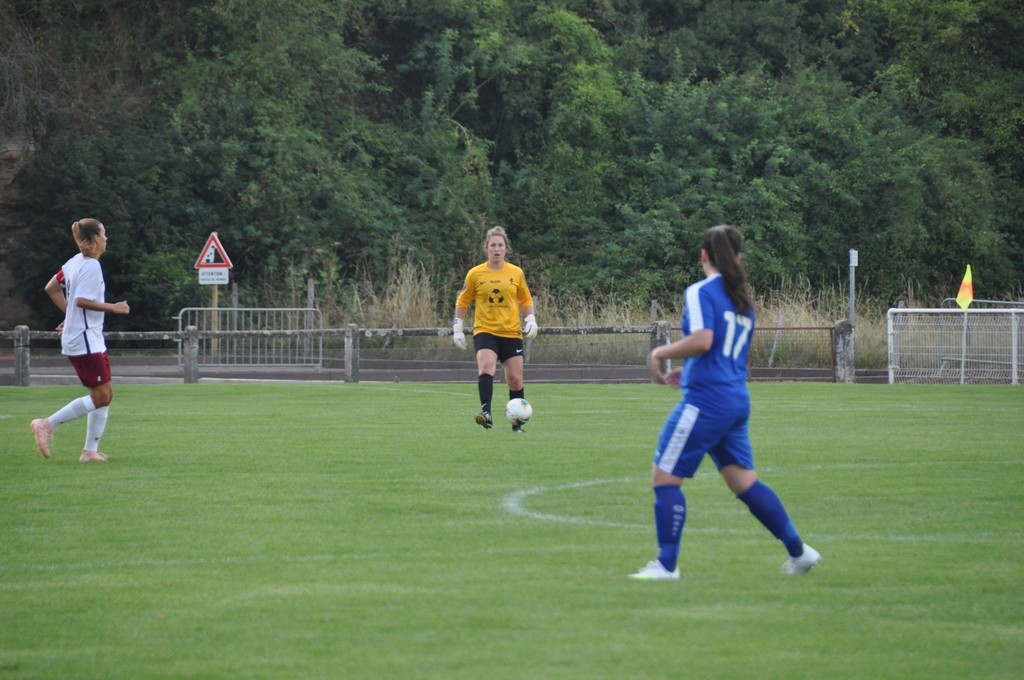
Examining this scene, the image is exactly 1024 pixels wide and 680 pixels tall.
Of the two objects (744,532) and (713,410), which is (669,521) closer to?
(713,410)

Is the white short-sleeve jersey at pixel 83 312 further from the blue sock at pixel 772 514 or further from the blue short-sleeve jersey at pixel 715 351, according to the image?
the blue sock at pixel 772 514

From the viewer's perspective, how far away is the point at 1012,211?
4909 cm

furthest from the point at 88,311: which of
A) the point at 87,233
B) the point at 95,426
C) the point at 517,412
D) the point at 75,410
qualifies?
the point at 517,412

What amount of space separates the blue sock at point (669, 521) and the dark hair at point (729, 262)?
931 mm

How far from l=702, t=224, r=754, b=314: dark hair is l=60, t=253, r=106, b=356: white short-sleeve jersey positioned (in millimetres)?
6813

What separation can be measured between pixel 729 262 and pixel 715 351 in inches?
16.8

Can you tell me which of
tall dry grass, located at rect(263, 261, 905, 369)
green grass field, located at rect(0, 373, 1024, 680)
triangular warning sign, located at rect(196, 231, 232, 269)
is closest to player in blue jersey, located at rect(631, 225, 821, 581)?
green grass field, located at rect(0, 373, 1024, 680)

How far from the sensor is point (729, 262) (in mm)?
7055

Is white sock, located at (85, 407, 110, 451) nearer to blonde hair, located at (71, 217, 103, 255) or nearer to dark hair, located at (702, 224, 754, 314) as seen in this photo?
blonde hair, located at (71, 217, 103, 255)

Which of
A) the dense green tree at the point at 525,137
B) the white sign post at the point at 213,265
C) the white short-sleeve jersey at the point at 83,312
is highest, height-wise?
the dense green tree at the point at 525,137

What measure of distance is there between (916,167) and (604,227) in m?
9.92

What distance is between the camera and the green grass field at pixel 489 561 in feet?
18.6

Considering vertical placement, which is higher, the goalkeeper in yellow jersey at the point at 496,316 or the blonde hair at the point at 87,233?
the blonde hair at the point at 87,233

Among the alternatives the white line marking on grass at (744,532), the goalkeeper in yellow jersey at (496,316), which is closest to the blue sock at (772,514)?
the white line marking on grass at (744,532)
